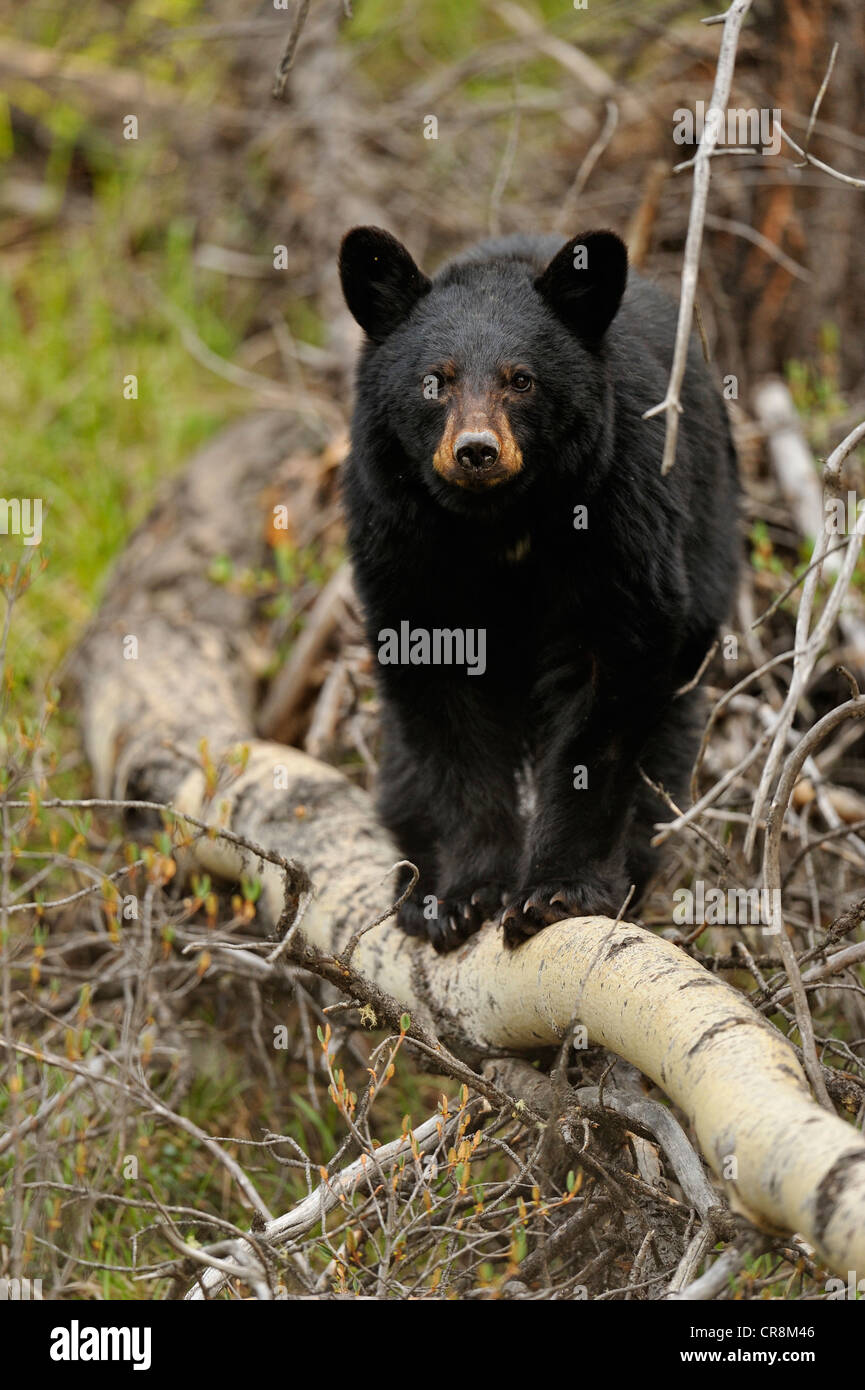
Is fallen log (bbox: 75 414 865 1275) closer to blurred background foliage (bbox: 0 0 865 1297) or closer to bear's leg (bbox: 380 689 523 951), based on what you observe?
bear's leg (bbox: 380 689 523 951)

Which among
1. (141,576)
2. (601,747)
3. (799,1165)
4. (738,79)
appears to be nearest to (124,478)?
(141,576)

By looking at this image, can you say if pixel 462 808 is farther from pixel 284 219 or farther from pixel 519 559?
pixel 284 219

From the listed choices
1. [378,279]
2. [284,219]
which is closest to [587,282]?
[378,279]

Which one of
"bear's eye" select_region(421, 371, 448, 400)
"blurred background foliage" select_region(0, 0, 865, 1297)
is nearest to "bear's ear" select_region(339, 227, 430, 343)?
"bear's eye" select_region(421, 371, 448, 400)

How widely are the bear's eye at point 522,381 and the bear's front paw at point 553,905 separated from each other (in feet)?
4.23

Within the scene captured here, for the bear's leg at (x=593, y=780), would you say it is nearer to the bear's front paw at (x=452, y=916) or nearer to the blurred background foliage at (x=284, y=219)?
the bear's front paw at (x=452, y=916)

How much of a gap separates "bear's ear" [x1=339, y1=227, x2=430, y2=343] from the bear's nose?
0.65 meters

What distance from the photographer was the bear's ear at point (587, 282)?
3713 millimetres

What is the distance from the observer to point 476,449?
3521 millimetres

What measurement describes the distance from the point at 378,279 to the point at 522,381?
1.84ft

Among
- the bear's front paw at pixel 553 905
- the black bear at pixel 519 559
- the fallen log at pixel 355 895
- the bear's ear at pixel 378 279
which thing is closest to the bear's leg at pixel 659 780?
the black bear at pixel 519 559
